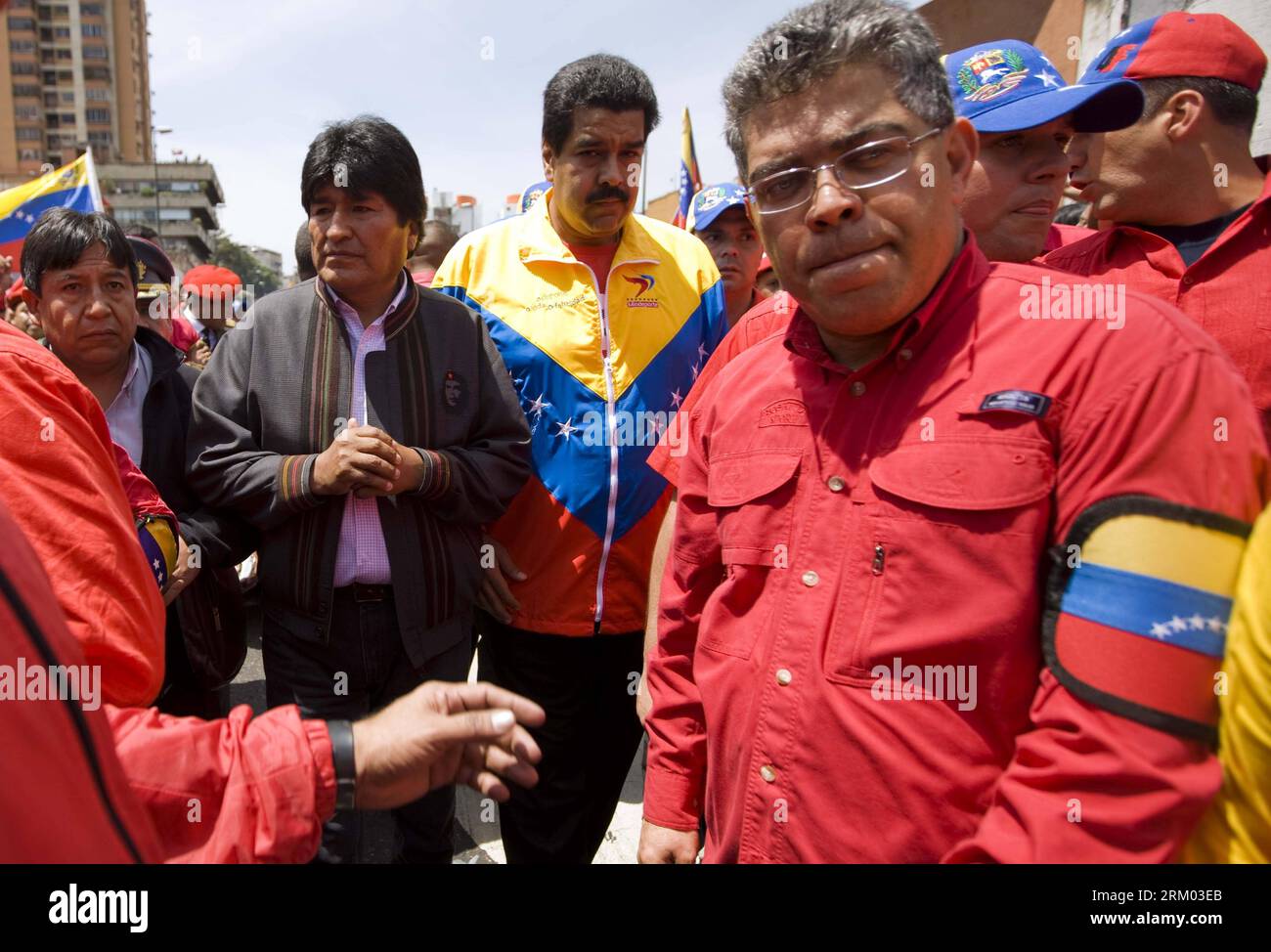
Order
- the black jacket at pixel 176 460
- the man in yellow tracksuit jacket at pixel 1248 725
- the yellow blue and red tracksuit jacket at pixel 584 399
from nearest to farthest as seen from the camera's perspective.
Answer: the man in yellow tracksuit jacket at pixel 1248 725, the black jacket at pixel 176 460, the yellow blue and red tracksuit jacket at pixel 584 399

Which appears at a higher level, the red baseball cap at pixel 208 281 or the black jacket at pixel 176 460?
the red baseball cap at pixel 208 281

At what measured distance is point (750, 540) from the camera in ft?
4.99

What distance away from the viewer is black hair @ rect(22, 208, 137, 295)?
2.79 metres

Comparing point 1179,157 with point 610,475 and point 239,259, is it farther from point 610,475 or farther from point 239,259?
point 239,259

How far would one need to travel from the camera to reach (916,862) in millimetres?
1259

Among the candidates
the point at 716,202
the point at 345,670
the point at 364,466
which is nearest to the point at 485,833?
the point at 345,670

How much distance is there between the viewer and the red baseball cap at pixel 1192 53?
2.15m

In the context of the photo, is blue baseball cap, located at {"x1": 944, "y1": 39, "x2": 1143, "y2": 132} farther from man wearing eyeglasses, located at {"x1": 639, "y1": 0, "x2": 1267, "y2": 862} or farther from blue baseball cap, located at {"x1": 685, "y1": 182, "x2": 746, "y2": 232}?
Result: blue baseball cap, located at {"x1": 685, "y1": 182, "x2": 746, "y2": 232}

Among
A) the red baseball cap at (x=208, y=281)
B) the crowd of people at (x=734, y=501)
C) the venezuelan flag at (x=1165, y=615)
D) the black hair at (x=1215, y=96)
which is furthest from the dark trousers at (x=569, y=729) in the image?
the red baseball cap at (x=208, y=281)

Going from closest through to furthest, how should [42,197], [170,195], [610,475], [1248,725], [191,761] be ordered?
[1248,725], [191,761], [610,475], [42,197], [170,195]

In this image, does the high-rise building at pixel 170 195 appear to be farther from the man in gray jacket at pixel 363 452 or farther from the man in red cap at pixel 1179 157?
the man in red cap at pixel 1179 157

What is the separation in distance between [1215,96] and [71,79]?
331 feet

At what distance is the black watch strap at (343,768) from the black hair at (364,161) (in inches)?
73.0
